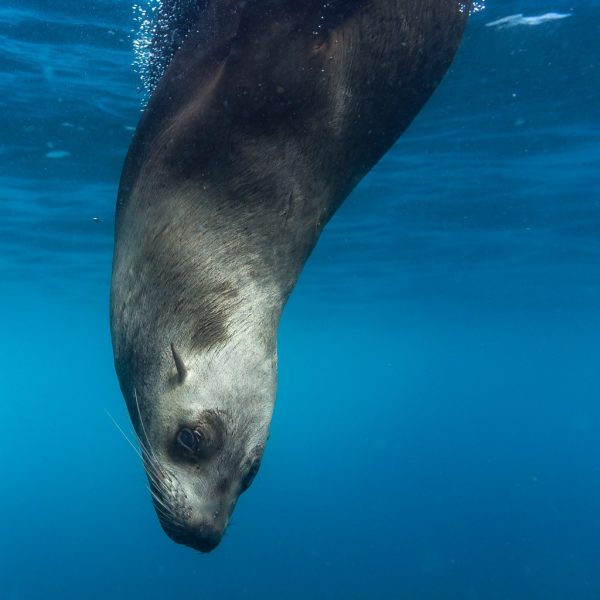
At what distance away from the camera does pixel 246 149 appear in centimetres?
261

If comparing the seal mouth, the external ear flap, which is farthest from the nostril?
the external ear flap

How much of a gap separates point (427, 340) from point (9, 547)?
37.2m

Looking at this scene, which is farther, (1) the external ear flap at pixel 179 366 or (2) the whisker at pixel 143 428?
(2) the whisker at pixel 143 428

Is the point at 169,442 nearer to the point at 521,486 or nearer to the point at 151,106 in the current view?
the point at 151,106

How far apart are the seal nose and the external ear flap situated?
58 cm

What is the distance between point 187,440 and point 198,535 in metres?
0.37

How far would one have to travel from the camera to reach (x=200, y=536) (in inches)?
92.2

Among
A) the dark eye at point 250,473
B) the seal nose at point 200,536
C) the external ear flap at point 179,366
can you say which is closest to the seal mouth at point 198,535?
the seal nose at point 200,536

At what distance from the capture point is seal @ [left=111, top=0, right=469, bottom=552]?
240 centimetres

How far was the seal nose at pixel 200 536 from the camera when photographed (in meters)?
2.34

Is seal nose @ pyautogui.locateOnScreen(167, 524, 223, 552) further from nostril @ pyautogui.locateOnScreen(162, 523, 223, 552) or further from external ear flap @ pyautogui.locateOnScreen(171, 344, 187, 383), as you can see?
external ear flap @ pyautogui.locateOnScreen(171, 344, 187, 383)

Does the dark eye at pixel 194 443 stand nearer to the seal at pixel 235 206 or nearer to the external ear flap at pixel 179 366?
the seal at pixel 235 206

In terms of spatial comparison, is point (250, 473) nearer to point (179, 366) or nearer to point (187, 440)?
point (187, 440)

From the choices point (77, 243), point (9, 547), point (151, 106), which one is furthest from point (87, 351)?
point (151, 106)
